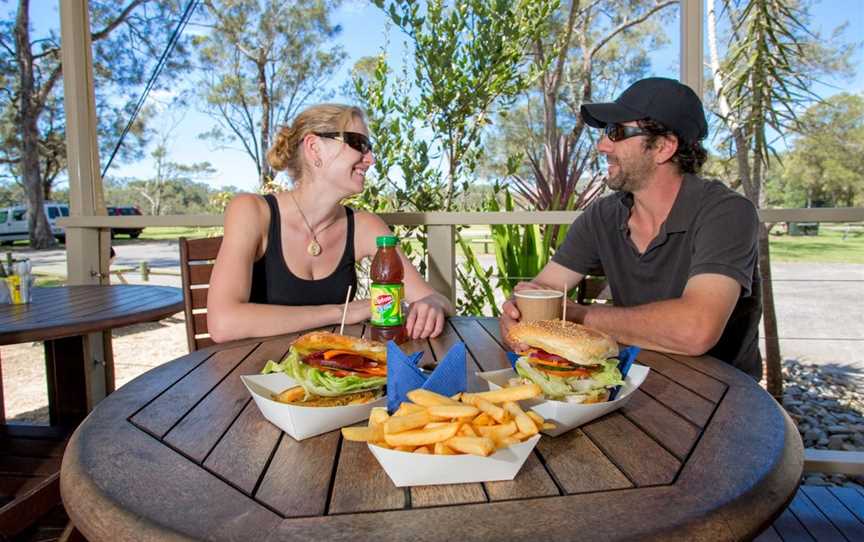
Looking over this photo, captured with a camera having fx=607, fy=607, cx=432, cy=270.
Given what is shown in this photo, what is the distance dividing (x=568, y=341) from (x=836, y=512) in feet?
5.99

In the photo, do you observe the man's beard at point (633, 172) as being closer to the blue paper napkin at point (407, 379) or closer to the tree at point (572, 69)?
the blue paper napkin at point (407, 379)

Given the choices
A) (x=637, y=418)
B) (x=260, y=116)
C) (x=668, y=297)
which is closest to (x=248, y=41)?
(x=260, y=116)

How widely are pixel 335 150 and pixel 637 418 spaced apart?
1.46m

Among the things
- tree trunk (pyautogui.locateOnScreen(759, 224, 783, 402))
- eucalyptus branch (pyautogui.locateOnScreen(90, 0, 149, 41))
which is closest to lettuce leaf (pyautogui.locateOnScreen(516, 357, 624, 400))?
tree trunk (pyautogui.locateOnScreen(759, 224, 783, 402))

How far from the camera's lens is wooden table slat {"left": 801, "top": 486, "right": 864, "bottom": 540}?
6.87 feet

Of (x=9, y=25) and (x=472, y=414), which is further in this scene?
(x=9, y=25)

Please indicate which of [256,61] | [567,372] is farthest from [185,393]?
[256,61]

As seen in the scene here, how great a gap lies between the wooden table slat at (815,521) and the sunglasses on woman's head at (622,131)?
1.39 meters

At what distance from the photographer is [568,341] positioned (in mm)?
1097

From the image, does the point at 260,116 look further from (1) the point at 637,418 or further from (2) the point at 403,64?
(1) the point at 637,418

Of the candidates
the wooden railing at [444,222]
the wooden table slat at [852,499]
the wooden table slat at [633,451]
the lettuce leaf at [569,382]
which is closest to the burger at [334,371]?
the lettuce leaf at [569,382]

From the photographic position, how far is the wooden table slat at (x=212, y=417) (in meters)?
0.90

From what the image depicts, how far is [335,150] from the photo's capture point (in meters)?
2.12

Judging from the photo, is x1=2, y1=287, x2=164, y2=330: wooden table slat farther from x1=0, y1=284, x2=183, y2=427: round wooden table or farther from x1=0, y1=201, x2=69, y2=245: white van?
x1=0, y1=201, x2=69, y2=245: white van
